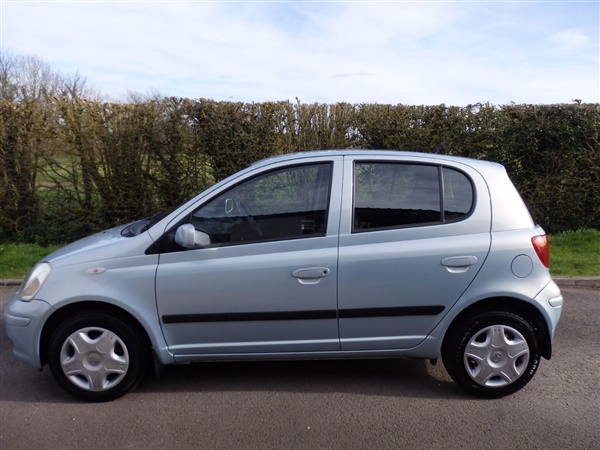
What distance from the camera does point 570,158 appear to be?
9.48m

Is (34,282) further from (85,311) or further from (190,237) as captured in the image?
(190,237)

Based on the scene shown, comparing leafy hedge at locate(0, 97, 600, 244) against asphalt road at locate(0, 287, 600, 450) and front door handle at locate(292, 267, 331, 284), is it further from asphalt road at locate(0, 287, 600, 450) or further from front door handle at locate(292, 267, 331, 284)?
front door handle at locate(292, 267, 331, 284)

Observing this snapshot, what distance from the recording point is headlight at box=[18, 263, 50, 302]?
3914mm

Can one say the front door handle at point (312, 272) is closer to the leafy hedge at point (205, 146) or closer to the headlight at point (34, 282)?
the headlight at point (34, 282)

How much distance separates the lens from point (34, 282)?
394cm

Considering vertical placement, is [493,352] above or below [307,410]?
above

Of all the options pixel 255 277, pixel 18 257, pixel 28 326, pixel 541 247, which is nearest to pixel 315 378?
pixel 255 277

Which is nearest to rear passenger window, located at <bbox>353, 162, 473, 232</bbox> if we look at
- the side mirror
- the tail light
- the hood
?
the tail light

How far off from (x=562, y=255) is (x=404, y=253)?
5.60 m

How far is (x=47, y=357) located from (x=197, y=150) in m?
5.76

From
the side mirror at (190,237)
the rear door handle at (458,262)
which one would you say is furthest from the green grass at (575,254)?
the side mirror at (190,237)

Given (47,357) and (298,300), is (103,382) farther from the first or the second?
(298,300)

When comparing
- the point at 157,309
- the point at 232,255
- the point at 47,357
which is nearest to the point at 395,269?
the point at 232,255

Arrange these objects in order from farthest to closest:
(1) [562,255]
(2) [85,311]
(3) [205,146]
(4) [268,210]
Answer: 1. (3) [205,146]
2. (1) [562,255]
3. (4) [268,210]
4. (2) [85,311]
